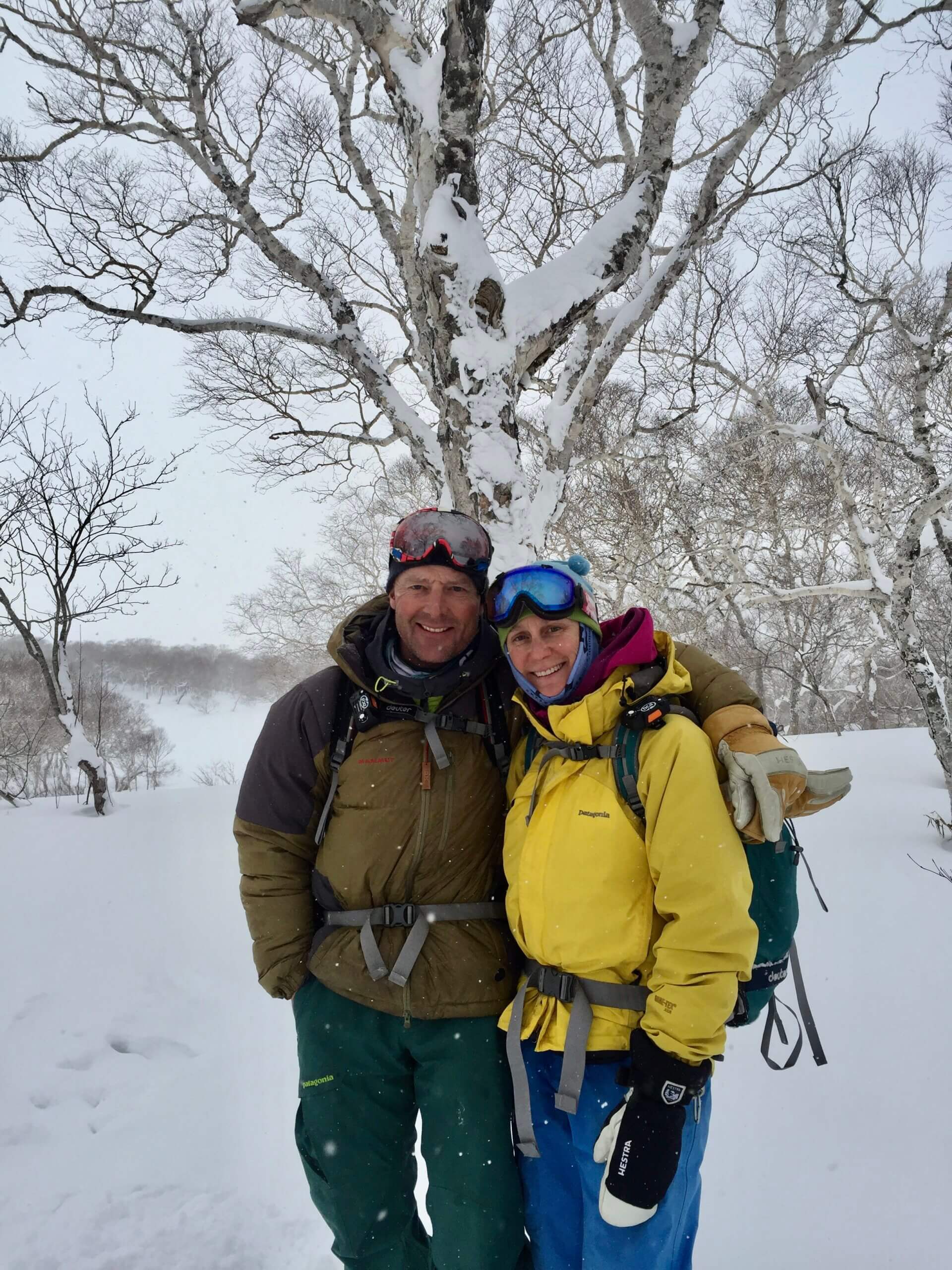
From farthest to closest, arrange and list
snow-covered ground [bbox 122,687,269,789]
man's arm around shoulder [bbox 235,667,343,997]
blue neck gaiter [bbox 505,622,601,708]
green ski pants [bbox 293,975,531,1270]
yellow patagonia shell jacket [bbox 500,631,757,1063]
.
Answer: snow-covered ground [bbox 122,687,269,789], man's arm around shoulder [bbox 235,667,343,997], blue neck gaiter [bbox 505,622,601,708], green ski pants [bbox 293,975,531,1270], yellow patagonia shell jacket [bbox 500,631,757,1063]

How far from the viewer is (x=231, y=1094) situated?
322 cm

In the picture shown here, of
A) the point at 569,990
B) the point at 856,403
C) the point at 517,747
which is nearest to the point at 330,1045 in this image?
the point at 569,990

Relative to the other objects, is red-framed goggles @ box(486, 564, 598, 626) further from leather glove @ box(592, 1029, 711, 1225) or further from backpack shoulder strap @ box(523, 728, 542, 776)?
Answer: leather glove @ box(592, 1029, 711, 1225)

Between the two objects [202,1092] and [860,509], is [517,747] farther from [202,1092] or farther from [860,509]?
[860,509]

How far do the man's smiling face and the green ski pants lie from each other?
1044 mm

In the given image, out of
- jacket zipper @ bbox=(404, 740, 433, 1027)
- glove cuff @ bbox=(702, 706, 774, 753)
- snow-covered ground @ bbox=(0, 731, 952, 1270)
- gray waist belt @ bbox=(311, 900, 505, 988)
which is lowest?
snow-covered ground @ bbox=(0, 731, 952, 1270)

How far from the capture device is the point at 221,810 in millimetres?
7188

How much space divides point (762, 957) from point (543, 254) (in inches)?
304

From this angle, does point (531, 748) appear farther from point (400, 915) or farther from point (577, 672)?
point (400, 915)

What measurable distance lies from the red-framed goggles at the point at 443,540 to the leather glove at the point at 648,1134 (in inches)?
55.3

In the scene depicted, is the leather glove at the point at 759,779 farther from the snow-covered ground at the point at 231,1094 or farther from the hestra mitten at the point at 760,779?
the snow-covered ground at the point at 231,1094

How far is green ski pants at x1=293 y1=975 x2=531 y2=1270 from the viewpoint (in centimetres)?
166

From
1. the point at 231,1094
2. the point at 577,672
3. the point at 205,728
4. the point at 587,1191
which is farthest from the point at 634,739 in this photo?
the point at 205,728

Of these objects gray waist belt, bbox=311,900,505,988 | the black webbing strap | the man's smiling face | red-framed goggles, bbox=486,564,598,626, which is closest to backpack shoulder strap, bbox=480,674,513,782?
the man's smiling face
